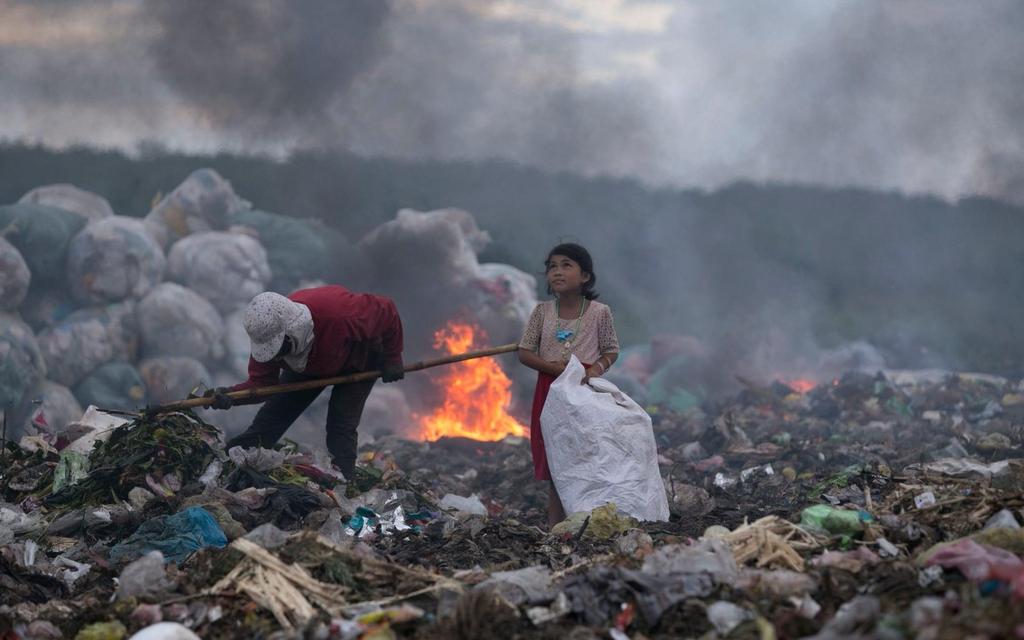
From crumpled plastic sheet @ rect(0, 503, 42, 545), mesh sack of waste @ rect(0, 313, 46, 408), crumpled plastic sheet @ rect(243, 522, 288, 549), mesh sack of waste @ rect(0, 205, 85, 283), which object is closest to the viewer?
crumpled plastic sheet @ rect(243, 522, 288, 549)

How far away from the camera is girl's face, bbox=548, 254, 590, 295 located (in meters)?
5.83

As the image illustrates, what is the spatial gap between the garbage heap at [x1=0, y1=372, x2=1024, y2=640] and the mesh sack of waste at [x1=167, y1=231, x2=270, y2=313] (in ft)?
12.6

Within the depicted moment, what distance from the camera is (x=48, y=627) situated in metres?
3.76

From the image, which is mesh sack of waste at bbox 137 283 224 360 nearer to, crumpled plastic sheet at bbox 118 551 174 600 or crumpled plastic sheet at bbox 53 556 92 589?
crumpled plastic sheet at bbox 53 556 92 589

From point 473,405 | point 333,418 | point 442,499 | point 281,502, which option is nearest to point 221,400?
point 333,418

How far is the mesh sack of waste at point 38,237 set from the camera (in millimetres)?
10141

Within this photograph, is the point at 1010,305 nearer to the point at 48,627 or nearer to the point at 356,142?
the point at 356,142

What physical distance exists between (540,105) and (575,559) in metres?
11.2

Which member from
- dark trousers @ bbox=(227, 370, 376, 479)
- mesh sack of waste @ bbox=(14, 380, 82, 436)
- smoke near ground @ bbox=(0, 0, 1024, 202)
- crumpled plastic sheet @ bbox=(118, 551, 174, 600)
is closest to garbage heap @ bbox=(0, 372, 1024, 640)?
crumpled plastic sheet @ bbox=(118, 551, 174, 600)

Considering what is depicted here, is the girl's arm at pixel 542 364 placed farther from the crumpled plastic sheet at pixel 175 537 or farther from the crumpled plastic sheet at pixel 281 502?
the crumpled plastic sheet at pixel 175 537

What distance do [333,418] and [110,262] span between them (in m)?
4.79

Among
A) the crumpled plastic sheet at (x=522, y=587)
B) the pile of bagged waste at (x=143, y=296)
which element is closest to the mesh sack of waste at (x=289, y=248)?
the pile of bagged waste at (x=143, y=296)

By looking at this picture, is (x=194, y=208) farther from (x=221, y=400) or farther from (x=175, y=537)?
(x=175, y=537)

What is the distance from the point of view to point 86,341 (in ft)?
33.1
